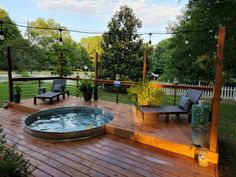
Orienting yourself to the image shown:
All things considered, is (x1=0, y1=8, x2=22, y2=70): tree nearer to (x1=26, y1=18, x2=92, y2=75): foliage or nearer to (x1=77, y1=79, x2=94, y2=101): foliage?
(x1=26, y1=18, x2=92, y2=75): foliage

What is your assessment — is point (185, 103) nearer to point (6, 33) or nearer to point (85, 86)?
point (85, 86)

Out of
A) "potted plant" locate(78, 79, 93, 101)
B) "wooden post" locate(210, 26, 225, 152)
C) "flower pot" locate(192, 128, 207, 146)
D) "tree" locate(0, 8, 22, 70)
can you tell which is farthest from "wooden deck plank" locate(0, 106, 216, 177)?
"tree" locate(0, 8, 22, 70)

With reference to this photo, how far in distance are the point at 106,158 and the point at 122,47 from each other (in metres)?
9.85

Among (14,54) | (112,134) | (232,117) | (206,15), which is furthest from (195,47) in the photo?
(14,54)

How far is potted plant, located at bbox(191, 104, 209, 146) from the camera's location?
3113mm

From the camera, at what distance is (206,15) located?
7.13m

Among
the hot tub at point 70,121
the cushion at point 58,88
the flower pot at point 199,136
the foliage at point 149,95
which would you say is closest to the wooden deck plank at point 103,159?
the hot tub at point 70,121

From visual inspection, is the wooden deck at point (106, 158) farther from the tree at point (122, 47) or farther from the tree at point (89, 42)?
the tree at point (89, 42)

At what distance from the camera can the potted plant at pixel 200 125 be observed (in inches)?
123

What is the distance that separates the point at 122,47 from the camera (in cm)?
1212

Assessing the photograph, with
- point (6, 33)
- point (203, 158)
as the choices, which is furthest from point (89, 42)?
point (203, 158)

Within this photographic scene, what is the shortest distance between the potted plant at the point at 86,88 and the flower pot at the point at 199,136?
4473 mm

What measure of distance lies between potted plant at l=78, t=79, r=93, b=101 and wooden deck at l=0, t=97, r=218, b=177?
3.01 m

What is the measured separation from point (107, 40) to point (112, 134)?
29.8 ft
